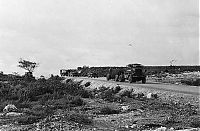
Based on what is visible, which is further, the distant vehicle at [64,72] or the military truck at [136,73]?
the distant vehicle at [64,72]

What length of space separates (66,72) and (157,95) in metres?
70.0

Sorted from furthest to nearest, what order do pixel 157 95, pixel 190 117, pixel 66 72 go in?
pixel 66 72 < pixel 157 95 < pixel 190 117

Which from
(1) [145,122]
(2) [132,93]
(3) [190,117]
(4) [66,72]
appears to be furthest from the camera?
(4) [66,72]

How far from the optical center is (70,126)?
12.4 meters

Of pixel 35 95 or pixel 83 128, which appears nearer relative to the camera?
pixel 83 128

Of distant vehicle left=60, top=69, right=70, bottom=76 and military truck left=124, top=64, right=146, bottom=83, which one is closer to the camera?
military truck left=124, top=64, right=146, bottom=83

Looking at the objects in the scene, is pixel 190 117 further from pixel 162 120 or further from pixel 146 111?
pixel 146 111

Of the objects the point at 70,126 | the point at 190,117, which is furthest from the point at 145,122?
the point at 70,126

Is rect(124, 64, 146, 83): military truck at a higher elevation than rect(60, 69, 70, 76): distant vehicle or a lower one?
lower

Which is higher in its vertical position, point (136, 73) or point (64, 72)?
point (64, 72)

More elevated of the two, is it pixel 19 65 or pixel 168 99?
pixel 19 65

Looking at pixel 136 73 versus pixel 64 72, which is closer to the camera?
pixel 136 73

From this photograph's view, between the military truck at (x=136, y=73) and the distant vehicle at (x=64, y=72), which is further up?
the distant vehicle at (x=64, y=72)

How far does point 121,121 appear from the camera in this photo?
14367mm
